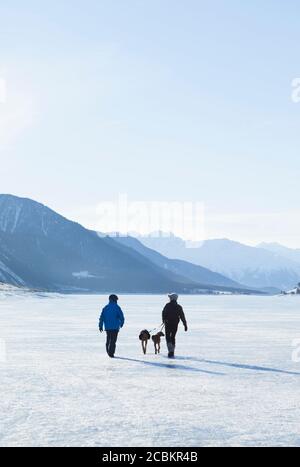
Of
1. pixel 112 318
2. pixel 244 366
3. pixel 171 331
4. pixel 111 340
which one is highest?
pixel 112 318

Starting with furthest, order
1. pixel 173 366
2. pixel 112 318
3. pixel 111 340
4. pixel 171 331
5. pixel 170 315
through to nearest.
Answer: pixel 111 340
pixel 171 331
pixel 170 315
pixel 112 318
pixel 173 366

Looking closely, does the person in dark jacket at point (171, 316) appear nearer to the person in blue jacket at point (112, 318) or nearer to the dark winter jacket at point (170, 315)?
the dark winter jacket at point (170, 315)

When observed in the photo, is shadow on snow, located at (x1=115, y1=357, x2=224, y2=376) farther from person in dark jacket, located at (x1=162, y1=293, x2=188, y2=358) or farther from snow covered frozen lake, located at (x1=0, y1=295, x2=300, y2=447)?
person in dark jacket, located at (x1=162, y1=293, x2=188, y2=358)

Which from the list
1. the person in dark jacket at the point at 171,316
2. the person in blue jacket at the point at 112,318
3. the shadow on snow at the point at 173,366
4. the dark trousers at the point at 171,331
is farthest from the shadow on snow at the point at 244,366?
the person in blue jacket at the point at 112,318

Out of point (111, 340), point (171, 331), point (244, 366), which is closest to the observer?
point (244, 366)

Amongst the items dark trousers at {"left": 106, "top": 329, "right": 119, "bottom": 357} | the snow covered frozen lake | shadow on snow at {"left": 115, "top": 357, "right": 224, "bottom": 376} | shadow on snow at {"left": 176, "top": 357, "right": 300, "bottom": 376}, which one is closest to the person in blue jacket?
dark trousers at {"left": 106, "top": 329, "right": 119, "bottom": 357}

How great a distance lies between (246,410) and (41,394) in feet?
16.8

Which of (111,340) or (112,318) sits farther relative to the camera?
(111,340)

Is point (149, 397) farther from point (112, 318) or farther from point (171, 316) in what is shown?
point (171, 316)

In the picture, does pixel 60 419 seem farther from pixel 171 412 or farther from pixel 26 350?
pixel 26 350

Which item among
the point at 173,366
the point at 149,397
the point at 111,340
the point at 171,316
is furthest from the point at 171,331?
the point at 149,397

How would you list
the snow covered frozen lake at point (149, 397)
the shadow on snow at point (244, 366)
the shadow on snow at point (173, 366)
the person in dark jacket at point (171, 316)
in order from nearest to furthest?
1. the snow covered frozen lake at point (149, 397)
2. the shadow on snow at point (244, 366)
3. the shadow on snow at point (173, 366)
4. the person in dark jacket at point (171, 316)

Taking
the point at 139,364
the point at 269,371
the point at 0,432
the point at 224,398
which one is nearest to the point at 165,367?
the point at 139,364

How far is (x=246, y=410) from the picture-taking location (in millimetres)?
13430
